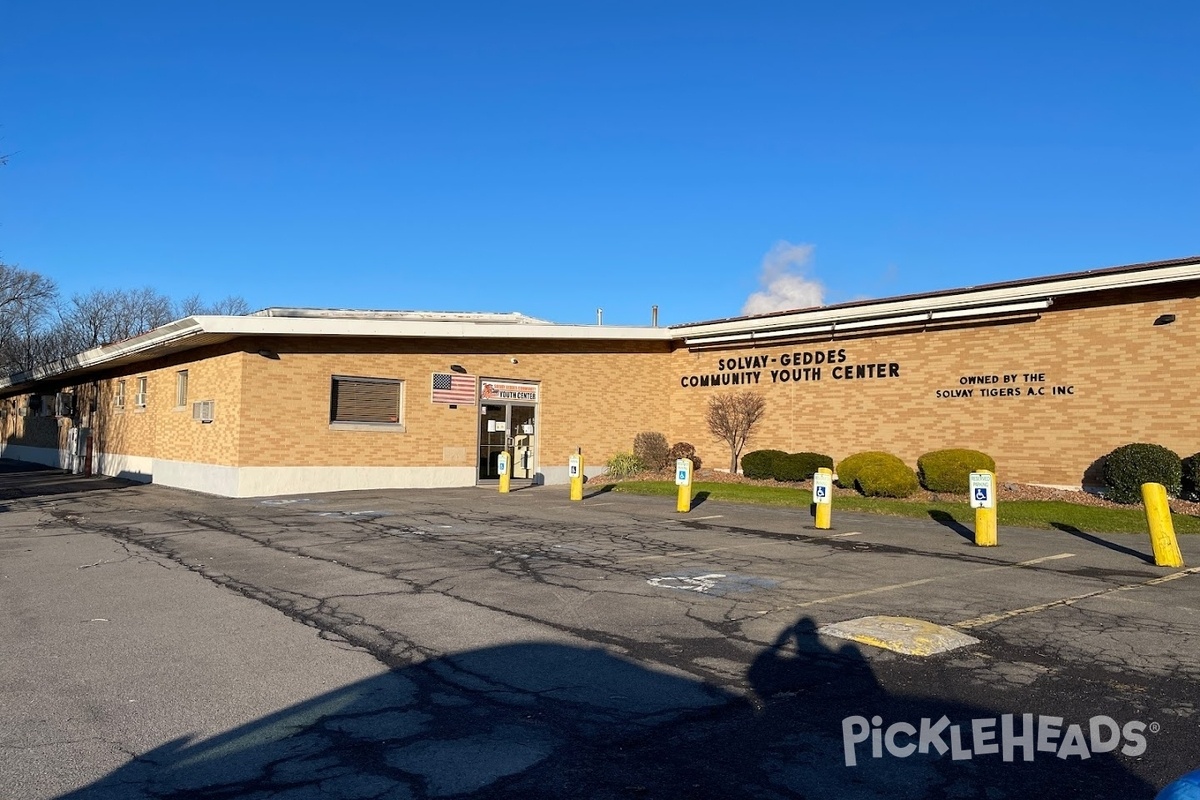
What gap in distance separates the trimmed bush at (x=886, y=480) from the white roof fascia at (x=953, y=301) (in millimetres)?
3915

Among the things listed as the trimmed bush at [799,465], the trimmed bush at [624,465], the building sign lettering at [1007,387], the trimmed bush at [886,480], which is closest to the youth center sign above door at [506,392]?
the trimmed bush at [624,465]

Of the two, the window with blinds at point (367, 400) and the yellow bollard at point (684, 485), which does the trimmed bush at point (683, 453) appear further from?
the yellow bollard at point (684, 485)

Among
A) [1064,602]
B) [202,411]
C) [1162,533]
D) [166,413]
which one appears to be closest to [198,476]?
[202,411]

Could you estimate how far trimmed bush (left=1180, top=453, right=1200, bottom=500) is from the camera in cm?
1597

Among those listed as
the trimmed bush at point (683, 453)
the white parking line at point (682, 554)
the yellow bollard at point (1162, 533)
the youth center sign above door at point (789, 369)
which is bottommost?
the white parking line at point (682, 554)

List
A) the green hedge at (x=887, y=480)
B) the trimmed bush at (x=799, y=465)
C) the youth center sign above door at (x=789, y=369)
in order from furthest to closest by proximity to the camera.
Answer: the youth center sign above door at (x=789, y=369) < the trimmed bush at (x=799, y=465) < the green hedge at (x=887, y=480)

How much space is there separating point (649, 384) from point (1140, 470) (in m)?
13.4

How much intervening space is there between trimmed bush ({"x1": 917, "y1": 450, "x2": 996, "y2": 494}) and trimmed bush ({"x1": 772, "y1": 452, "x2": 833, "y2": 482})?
9.47 feet

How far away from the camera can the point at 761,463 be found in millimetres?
22828

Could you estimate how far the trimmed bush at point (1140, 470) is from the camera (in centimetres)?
1622

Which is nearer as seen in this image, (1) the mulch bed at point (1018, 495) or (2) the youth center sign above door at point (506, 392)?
(1) the mulch bed at point (1018, 495)

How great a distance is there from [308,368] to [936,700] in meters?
18.3

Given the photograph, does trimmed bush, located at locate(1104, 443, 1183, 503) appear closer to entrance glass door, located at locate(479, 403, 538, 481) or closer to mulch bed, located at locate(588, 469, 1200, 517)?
mulch bed, located at locate(588, 469, 1200, 517)

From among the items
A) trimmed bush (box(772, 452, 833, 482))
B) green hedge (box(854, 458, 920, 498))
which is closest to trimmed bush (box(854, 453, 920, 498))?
green hedge (box(854, 458, 920, 498))
